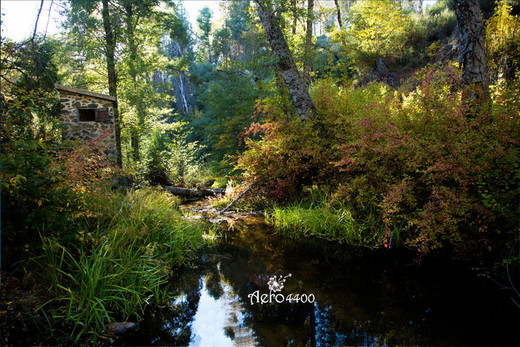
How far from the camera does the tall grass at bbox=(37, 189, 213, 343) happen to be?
2.54 metres

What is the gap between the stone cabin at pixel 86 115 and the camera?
7777 mm

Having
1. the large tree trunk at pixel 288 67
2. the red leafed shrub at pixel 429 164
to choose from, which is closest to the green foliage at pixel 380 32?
the large tree trunk at pixel 288 67

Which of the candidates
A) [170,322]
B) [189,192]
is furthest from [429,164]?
[189,192]

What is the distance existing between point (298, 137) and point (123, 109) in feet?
23.8

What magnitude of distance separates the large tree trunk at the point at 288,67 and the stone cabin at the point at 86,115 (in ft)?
16.0

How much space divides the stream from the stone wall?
6047 millimetres

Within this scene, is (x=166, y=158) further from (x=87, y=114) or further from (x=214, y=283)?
(x=214, y=283)

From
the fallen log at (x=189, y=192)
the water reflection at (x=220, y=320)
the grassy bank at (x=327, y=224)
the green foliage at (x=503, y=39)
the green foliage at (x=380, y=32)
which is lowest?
the water reflection at (x=220, y=320)

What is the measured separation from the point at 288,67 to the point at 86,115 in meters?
6.04

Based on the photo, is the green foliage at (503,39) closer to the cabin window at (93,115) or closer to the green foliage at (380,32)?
the green foliage at (380,32)

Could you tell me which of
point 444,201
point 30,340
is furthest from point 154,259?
point 444,201

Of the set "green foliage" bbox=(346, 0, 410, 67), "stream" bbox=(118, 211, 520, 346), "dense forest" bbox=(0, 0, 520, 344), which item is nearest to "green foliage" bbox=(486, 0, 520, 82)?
"dense forest" bbox=(0, 0, 520, 344)

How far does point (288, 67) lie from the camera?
22.3 feet

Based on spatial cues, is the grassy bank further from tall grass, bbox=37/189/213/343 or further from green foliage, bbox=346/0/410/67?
green foliage, bbox=346/0/410/67
